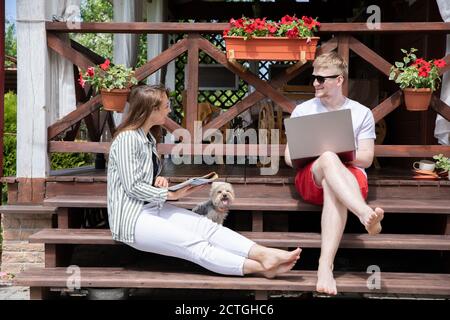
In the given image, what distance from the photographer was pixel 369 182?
3771 millimetres

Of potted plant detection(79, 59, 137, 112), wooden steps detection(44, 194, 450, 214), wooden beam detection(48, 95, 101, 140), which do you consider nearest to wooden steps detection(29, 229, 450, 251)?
wooden steps detection(44, 194, 450, 214)

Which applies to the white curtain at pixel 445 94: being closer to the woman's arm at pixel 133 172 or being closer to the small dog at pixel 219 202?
the small dog at pixel 219 202

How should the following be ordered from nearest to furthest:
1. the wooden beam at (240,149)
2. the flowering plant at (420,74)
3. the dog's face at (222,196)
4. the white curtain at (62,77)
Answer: the dog's face at (222,196)
the flowering plant at (420,74)
the wooden beam at (240,149)
the white curtain at (62,77)

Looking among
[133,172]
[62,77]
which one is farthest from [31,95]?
[133,172]

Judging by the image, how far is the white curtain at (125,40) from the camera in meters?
5.62

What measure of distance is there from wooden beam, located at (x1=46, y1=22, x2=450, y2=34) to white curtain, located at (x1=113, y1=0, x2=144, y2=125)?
140 cm

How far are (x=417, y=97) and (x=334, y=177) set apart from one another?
125 cm

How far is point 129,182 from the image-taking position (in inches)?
114

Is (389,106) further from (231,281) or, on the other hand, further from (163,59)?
(231,281)

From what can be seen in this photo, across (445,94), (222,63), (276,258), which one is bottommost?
(276,258)

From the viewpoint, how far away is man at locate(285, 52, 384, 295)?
9.25 feet

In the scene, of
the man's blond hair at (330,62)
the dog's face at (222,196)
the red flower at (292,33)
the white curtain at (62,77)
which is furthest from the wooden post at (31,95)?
the man's blond hair at (330,62)

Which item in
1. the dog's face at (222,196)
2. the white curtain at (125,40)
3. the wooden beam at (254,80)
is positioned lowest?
the dog's face at (222,196)

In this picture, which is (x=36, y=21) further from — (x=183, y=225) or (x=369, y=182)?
(x=369, y=182)
